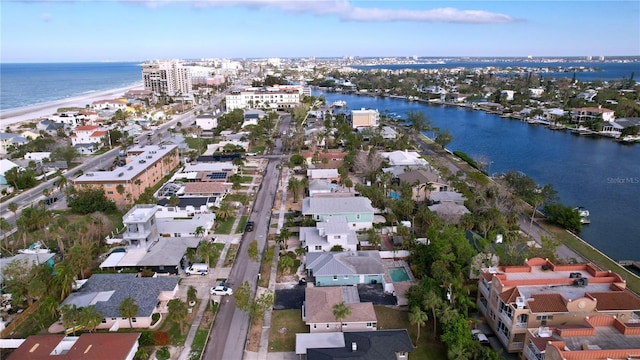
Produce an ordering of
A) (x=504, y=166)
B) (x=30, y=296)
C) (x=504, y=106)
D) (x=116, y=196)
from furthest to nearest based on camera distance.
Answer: (x=504, y=106) → (x=504, y=166) → (x=116, y=196) → (x=30, y=296)

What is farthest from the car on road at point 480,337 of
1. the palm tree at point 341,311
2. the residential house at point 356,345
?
the palm tree at point 341,311

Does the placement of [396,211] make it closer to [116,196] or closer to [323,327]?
[323,327]

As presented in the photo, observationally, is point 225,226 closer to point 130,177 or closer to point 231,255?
point 231,255

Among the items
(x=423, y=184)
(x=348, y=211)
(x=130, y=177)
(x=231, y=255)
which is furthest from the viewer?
(x=423, y=184)

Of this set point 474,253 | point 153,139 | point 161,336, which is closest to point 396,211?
point 474,253

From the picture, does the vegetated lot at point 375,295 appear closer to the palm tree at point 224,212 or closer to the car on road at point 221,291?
the car on road at point 221,291

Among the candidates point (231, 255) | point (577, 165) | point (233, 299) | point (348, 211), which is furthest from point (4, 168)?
point (577, 165)
